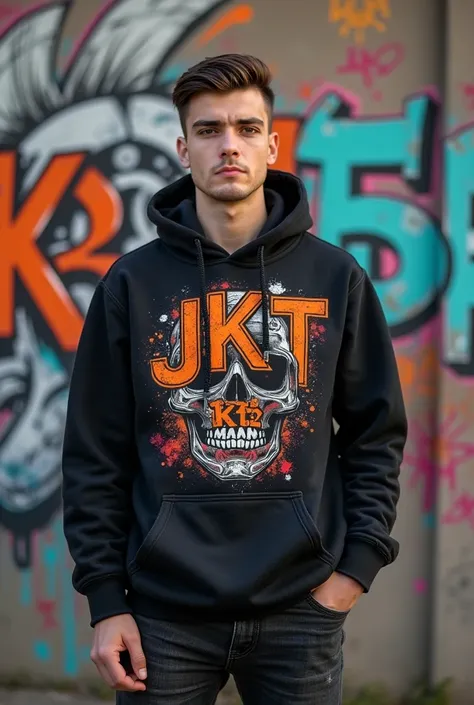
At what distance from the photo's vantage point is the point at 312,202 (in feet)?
12.1

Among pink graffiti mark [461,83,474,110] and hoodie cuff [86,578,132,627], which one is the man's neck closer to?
hoodie cuff [86,578,132,627]

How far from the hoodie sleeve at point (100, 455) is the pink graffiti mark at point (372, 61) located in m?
2.11

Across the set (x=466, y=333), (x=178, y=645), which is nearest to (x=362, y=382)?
(x=178, y=645)

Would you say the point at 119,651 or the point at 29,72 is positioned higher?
the point at 29,72

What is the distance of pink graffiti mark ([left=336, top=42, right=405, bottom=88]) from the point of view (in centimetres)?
362

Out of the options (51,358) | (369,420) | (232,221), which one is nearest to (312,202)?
(51,358)

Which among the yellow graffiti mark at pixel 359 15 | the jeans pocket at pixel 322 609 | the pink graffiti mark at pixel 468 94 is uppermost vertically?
the yellow graffiti mark at pixel 359 15

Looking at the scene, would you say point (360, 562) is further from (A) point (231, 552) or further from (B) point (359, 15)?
(B) point (359, 15)

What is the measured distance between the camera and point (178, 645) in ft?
6.13

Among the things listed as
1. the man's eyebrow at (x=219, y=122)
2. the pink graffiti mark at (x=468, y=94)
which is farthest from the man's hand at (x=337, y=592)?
the pink graffiti mark at (x=468, y=94)

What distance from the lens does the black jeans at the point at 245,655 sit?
186cm

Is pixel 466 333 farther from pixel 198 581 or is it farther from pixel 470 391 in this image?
pixel 198 581

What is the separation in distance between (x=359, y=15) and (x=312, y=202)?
0.82 m

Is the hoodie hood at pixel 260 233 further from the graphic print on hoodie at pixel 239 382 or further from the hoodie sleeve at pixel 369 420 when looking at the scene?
the hoodie sleeve at pixel 369 420
